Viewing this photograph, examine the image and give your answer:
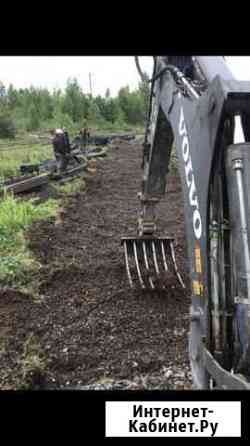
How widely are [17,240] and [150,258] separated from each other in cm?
209

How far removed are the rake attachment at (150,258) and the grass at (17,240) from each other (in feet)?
3.63

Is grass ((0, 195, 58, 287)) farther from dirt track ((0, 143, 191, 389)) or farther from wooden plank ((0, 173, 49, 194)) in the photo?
wooden plank ((0, 173, 49, 194))

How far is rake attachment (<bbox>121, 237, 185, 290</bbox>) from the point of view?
4555 mm

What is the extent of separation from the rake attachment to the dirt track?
0.17 m

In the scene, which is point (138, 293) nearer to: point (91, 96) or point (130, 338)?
point (130, 338)

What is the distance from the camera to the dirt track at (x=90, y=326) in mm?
3068

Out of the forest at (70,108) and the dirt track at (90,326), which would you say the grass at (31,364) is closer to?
the dirt track at (90,326)

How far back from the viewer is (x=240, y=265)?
1.79 metres

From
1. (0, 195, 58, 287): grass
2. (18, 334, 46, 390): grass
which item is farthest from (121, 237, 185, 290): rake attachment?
(18, 334, 46, 390): grass

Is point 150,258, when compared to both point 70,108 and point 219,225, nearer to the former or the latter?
point 219,225

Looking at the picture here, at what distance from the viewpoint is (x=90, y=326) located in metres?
3.78

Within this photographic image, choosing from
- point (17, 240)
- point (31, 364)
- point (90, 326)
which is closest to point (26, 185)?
point (17, 240)

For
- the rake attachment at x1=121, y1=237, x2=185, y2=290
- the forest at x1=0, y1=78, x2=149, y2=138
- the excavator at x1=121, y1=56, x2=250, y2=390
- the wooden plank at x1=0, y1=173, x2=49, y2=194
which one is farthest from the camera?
the forest at x1=0, y1=78, x2=149, y2=138

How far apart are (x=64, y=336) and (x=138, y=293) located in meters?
0.94
